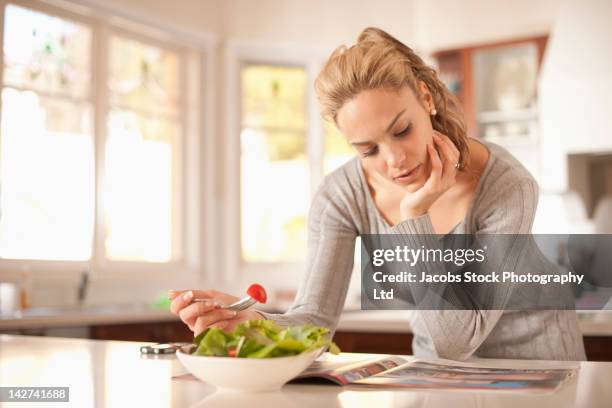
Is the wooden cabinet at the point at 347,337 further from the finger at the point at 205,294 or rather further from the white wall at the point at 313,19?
the white wall at the point at 313,19

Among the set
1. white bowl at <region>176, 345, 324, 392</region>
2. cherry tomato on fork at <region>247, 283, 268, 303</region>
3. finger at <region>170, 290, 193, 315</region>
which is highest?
cherry tomato on fork at <region>247, 283, 268, 303</region>

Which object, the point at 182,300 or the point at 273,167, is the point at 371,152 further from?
the point at 273,167

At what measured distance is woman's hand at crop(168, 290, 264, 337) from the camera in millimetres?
1173

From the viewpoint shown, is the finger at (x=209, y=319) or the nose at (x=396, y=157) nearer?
the finger at (x=209, y=319)

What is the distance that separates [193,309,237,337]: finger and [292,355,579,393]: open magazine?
0.19 meters

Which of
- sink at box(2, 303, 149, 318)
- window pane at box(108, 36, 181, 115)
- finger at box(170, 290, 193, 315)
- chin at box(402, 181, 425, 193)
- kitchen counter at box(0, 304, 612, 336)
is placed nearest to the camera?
finger at box(170, 290, 193, 315)

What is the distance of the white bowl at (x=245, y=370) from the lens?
89cm

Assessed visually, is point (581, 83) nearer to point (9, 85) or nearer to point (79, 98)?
point (79, 98)

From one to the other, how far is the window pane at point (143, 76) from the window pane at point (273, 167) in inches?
18.5

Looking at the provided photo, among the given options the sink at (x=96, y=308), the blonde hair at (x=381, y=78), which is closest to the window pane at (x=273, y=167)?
the sink at (x=96, y=308)

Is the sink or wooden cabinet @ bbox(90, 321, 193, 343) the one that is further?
the sink

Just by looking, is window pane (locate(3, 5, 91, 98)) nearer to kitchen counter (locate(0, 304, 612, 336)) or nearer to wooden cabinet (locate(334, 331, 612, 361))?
kitchen counter (locate(0, 304, 612, 336))

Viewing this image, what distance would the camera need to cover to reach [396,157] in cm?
140

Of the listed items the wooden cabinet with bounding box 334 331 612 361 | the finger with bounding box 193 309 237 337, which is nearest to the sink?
the wooden cabinet with bounding box 334 331 612 361
